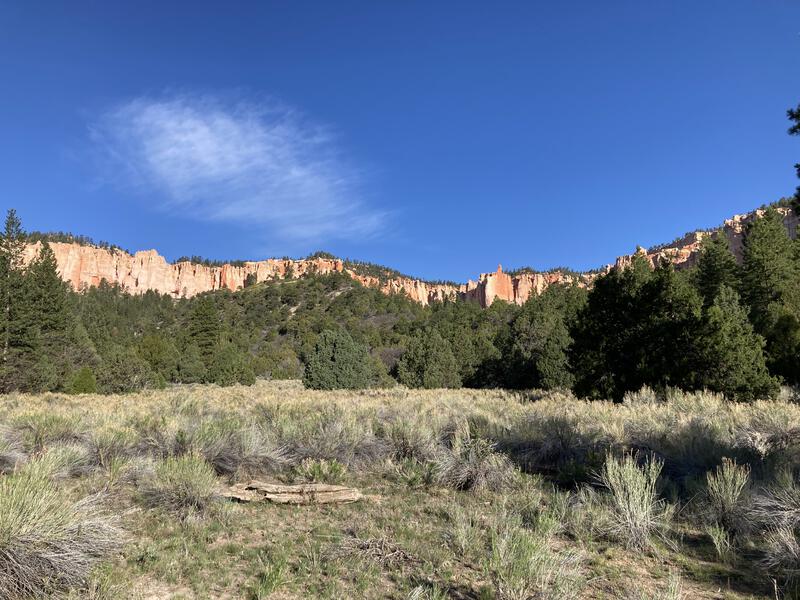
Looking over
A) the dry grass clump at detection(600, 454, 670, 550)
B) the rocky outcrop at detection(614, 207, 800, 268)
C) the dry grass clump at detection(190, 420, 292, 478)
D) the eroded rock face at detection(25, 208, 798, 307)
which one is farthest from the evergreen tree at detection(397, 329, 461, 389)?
the eroded rock face at detection(25, 208, 798, 307)

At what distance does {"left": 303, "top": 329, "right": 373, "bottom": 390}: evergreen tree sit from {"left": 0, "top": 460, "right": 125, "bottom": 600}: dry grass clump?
20871 millimetres

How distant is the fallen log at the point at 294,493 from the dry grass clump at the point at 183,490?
0.47m

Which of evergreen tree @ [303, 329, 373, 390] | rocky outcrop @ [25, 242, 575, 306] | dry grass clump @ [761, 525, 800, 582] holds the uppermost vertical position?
rocky outcrop @ [25, 242, 575, 306]

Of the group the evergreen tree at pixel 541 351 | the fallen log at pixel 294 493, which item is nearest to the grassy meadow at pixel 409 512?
the fallen log at pixel 294 493

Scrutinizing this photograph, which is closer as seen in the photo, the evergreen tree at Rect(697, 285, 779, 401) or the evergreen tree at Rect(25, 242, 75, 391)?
the evergreen tree at Rect(697, 285, 779, 401)

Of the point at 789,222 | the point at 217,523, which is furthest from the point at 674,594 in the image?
the point at 789,222

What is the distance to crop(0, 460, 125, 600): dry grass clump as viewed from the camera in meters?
3.31

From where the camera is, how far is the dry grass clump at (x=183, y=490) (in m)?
5.29

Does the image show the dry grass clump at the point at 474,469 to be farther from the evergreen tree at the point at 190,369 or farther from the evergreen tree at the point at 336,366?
the evergreen tree at the point at 190,369

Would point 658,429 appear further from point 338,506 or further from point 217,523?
point 217,523

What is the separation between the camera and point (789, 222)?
109438 millimetres

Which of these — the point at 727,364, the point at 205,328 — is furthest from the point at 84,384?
the point at 727,364

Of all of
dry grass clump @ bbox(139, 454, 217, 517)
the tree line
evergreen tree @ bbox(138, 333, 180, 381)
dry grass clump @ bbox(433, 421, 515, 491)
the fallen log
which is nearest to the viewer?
dry grass clump @ bbox(139, 454, 217, 517)

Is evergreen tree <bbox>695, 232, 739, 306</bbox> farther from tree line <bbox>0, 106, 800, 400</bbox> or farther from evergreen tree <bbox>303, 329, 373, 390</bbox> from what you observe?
evergreen tree <bbox>303, 329, 373, 390</bbox>
